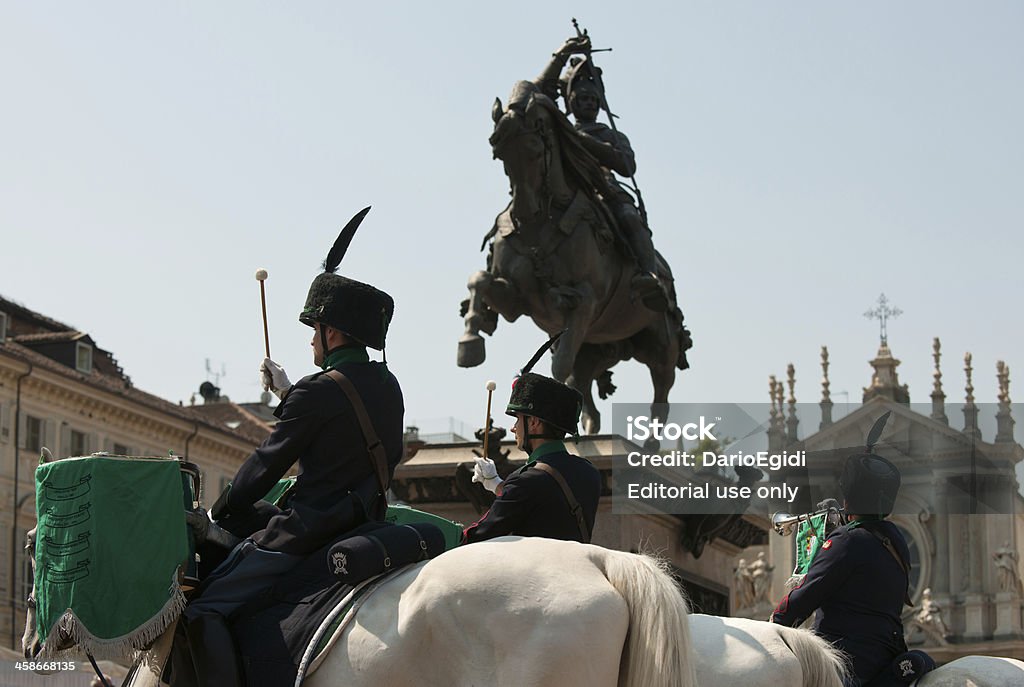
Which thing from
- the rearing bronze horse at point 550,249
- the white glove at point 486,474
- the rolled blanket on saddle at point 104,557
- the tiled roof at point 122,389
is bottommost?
the rolled blanket on saddle at point 104,557

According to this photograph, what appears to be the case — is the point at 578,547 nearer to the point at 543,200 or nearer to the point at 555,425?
the point at 555,425

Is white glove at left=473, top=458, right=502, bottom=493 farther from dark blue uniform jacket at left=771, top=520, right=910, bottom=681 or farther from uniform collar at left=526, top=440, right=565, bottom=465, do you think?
dark blue uniform jacket at left=771, top=520, right=910, bottom=681

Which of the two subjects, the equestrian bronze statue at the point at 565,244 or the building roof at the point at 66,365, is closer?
the equestrian bronze statue at the point at 565,244

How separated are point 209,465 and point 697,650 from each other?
52531 mm

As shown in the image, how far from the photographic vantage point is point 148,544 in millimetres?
7297

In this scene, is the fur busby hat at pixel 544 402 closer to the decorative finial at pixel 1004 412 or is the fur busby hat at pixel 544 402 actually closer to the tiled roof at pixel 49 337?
the tiled roof at pixel 49 337

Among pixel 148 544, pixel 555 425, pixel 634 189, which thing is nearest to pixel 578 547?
pixel 148 544

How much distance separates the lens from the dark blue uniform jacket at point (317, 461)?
7352 mm

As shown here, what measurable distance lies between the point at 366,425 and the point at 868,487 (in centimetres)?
302

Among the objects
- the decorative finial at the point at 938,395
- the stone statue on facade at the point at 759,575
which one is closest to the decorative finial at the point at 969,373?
the decorative finial at the point at 938,395

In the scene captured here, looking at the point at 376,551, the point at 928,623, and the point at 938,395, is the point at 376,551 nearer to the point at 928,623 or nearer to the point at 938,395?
the point at 928,623

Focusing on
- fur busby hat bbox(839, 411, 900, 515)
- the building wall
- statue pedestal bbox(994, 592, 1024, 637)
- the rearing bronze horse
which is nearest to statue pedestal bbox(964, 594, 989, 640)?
statue pedestal bbox(994, 592, 1024, 637)

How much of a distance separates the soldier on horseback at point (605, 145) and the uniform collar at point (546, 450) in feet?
26.8

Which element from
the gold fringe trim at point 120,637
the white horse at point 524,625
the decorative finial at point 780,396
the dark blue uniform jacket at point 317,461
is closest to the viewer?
the white horse at point 524,625
